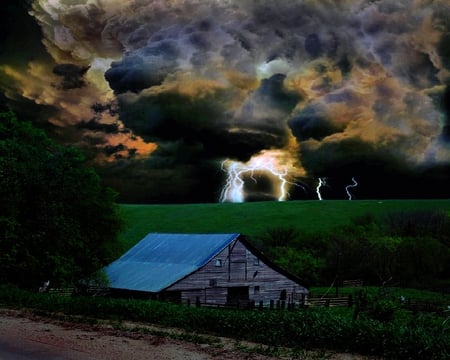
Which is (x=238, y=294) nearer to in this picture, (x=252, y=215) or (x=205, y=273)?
(x=205, y=273)

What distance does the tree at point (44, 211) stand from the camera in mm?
33812

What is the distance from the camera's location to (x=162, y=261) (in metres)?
52.8

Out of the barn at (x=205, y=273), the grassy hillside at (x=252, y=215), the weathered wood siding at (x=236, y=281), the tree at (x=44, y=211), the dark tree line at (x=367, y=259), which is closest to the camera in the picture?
the tree at (x=44, y=211)

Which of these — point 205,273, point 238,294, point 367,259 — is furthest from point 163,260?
point 367,259

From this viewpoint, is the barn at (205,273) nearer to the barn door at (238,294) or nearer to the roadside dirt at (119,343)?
the barn door at (238,294)

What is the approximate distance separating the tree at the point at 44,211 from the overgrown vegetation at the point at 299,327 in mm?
8688

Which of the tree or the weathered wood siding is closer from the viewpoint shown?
the tree

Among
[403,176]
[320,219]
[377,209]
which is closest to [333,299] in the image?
[320,219]

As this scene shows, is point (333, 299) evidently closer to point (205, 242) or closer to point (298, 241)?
point (205, 242)

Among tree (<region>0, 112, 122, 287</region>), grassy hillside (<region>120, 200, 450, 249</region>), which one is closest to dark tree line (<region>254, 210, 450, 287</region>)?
grassy hillside (<region>120, 200, 450, 249</region>)

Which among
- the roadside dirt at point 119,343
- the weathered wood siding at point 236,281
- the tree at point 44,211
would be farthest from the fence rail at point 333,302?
the roadside dirt at point 119,343

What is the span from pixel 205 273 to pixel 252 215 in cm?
7577

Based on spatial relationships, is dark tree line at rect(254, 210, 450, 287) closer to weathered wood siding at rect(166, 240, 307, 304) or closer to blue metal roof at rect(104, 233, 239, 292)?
weathered wood siding at rect(166, 240, 307, 304)

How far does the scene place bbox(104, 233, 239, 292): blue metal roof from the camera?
156ft
